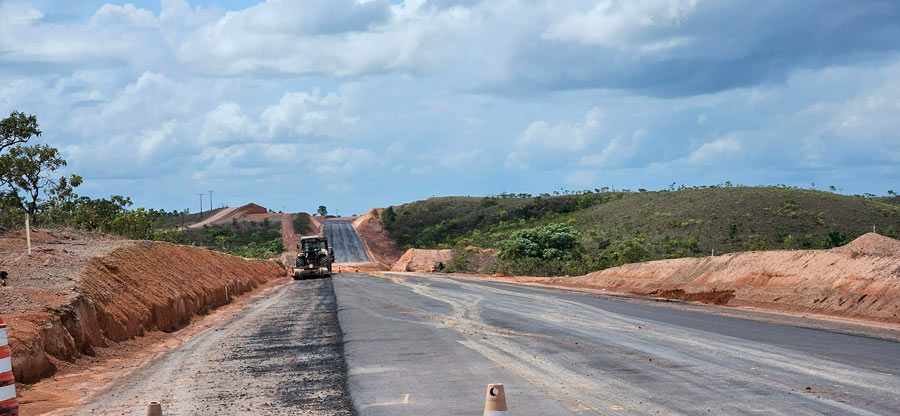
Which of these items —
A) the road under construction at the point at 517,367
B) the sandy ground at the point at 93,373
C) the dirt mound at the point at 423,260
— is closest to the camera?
the road under construction at the point at 517,367

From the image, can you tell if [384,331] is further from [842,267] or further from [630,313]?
[842,267]

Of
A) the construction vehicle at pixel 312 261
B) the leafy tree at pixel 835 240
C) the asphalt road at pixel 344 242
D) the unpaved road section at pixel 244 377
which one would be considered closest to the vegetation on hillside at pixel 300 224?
the asphalt road at pixel 344 242

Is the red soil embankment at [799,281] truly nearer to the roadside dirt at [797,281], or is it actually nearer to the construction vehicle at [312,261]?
the roadside dirt at [797,281]

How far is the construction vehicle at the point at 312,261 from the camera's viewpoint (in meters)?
51.8

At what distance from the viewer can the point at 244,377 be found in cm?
1223

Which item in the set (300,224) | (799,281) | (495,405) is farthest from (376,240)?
(495,405)

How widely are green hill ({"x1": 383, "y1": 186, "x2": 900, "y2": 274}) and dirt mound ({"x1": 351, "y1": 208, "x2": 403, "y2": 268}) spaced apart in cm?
247

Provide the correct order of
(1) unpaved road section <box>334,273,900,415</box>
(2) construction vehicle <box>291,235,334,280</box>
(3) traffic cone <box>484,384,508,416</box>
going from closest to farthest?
(3) traffic cone <box>484,384,508,416</box> < (1) unpaved road section <box>334,273,900,415</box> < (2) construction vehicle <box>291,235,334,280</box>

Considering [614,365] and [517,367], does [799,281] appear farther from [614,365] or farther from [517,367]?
[517,367]

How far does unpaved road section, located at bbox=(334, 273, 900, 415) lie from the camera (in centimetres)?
973

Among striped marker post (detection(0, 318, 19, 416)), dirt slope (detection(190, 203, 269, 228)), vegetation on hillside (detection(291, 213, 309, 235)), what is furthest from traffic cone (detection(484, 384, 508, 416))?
dirt slope (detection(190, 203, 269, 228))

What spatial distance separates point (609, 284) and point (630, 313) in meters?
20.2

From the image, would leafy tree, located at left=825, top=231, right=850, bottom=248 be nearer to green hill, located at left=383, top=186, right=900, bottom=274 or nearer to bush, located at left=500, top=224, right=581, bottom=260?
green hill, located at left=383, top=186, right=900, bottom=274

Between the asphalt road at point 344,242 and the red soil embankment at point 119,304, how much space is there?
51938mm
